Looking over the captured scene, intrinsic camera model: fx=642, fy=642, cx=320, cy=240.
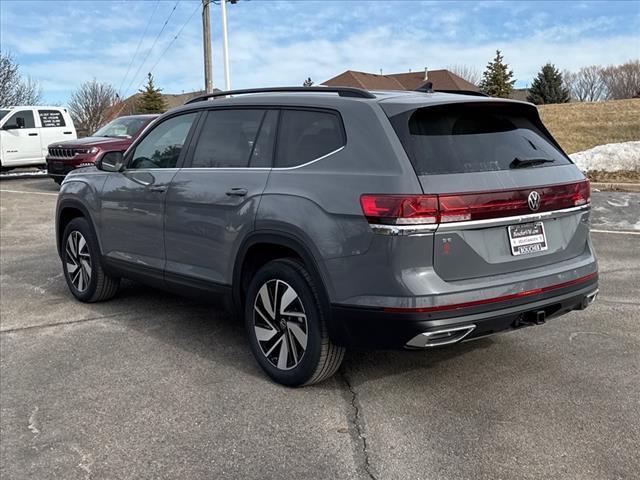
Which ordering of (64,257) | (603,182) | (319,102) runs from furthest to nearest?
1. (603,182)
2. (64,257)
3. (319,102)

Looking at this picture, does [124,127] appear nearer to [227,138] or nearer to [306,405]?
[227,138]

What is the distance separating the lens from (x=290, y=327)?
387 cm

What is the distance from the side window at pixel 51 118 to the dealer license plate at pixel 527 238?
17130mm

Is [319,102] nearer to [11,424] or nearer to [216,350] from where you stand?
[216,350]

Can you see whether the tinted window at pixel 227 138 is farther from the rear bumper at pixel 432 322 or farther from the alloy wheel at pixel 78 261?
the alloy wheel at pixel 78 261

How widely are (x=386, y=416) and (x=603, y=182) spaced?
11687mm

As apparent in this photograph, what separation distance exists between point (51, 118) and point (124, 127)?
4.67 meters

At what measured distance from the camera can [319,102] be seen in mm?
3889

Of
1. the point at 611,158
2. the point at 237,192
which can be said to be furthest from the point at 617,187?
the point at 237,192

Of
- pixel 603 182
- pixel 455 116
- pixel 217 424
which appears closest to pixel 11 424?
pixel 217 424

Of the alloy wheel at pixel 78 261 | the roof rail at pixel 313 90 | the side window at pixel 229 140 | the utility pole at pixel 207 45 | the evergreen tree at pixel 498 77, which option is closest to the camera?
the roof rail at pixel 313 90

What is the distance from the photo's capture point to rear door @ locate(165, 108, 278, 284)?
4.07 m

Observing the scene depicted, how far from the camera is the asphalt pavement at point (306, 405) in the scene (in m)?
3.09

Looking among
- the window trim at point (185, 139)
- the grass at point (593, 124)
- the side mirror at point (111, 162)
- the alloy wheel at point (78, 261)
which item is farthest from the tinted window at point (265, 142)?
the grass at point (593, 124)
